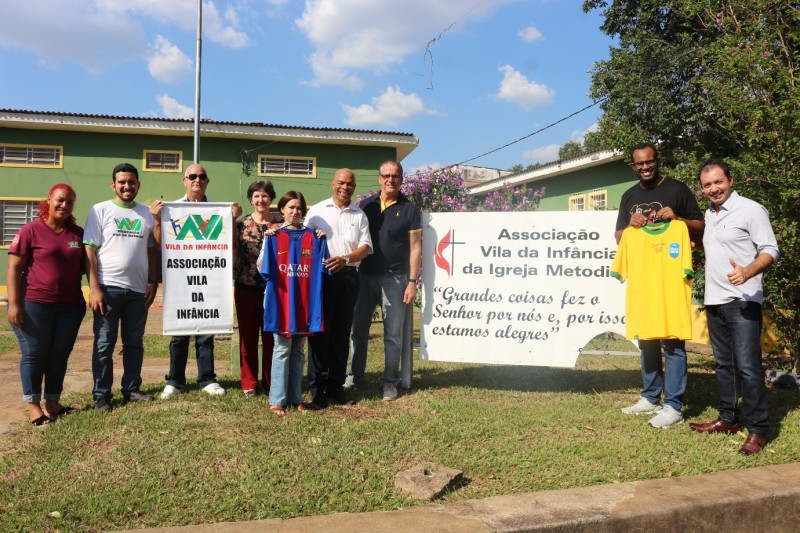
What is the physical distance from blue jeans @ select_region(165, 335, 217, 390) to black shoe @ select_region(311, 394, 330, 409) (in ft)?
3.20

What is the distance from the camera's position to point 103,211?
4512 millimetres

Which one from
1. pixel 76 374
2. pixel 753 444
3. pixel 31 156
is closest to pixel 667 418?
pixel 753 444

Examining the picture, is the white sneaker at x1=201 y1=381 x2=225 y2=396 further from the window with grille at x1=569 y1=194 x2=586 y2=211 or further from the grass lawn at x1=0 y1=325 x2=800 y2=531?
the window with grille at x1=569 y1=194 x2=586 y2=211

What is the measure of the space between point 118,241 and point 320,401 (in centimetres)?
193

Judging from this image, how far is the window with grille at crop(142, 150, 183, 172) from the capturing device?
17078 millimetres

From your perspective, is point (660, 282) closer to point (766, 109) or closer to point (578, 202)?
point (766, 109)

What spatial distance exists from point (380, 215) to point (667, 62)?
7140 millimetres

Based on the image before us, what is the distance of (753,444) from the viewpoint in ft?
12.6

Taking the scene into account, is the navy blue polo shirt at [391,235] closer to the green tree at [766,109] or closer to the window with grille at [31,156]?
the green tree at [766,109]

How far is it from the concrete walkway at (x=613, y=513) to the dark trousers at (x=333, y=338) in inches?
79.4

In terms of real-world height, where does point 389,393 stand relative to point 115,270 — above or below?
below

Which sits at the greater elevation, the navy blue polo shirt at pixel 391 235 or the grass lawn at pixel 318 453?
the navy blue polo shirt at pixel 391 235

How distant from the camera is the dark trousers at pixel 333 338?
4.79m

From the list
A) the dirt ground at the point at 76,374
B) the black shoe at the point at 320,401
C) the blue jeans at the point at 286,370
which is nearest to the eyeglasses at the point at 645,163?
the blue jeans at the point at 286,370
